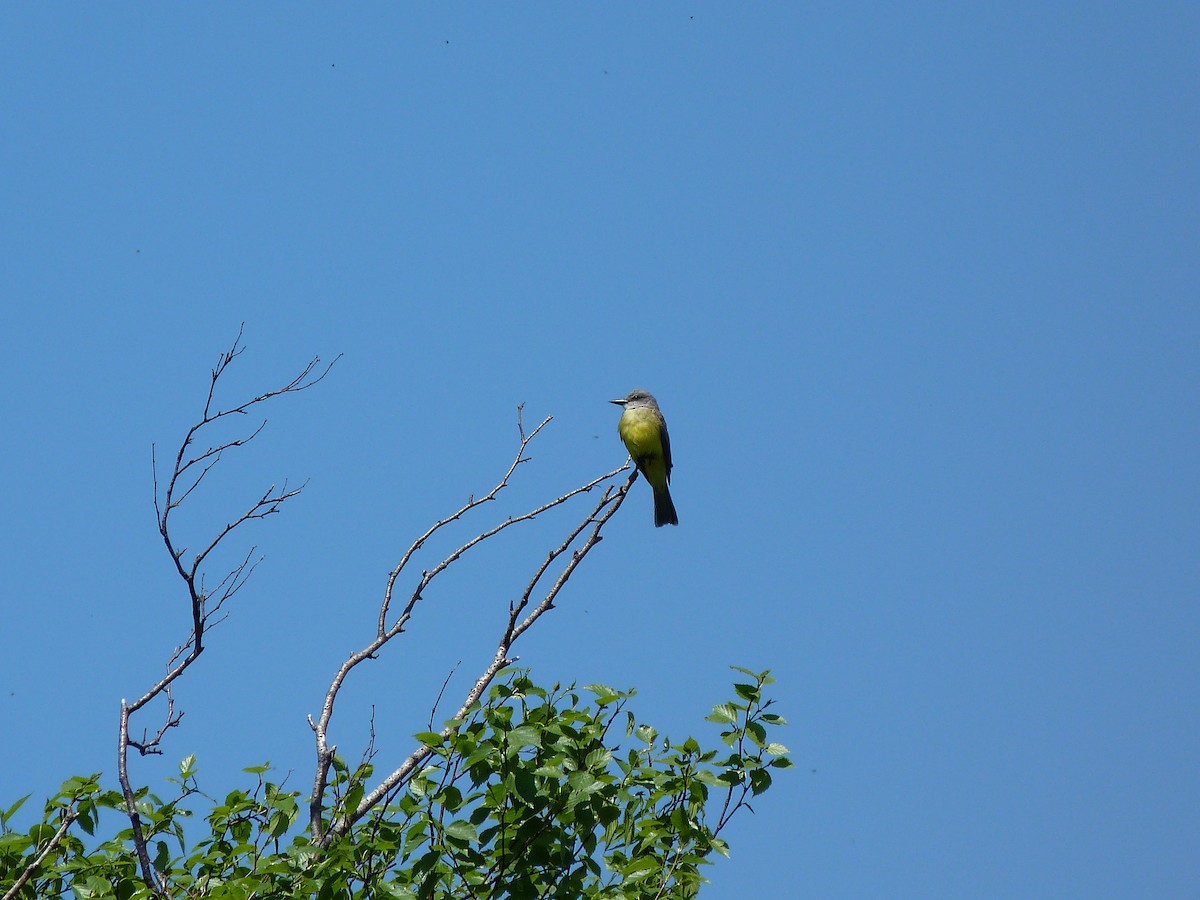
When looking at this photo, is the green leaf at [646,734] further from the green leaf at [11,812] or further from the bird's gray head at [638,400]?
the bird's gray head at [638,400]

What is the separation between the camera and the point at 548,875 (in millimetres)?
5801

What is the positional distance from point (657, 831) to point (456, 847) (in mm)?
988

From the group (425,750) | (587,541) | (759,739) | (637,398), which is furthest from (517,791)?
(637,398)

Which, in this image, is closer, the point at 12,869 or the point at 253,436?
the point at 12,869

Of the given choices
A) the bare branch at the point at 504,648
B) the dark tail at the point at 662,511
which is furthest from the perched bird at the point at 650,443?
the bare branch at the point at 504,648

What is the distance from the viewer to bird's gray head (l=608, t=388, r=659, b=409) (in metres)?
12.2

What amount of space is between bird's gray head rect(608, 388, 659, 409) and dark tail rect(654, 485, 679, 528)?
2.56ft

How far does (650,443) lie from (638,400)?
0.57 meters

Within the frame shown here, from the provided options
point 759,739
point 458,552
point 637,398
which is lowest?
point 759,739

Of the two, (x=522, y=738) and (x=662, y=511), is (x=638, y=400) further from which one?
(x=522, y=738)

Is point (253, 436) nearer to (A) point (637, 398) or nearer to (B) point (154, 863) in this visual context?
(B) point (154, 863)

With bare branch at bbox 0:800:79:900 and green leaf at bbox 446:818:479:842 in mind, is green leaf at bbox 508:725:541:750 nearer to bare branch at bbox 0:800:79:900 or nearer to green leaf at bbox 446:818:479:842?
green leaf at bbox 446:818:479:842

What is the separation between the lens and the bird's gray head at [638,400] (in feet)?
40.1

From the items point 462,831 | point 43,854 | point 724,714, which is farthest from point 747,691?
point 43,854
